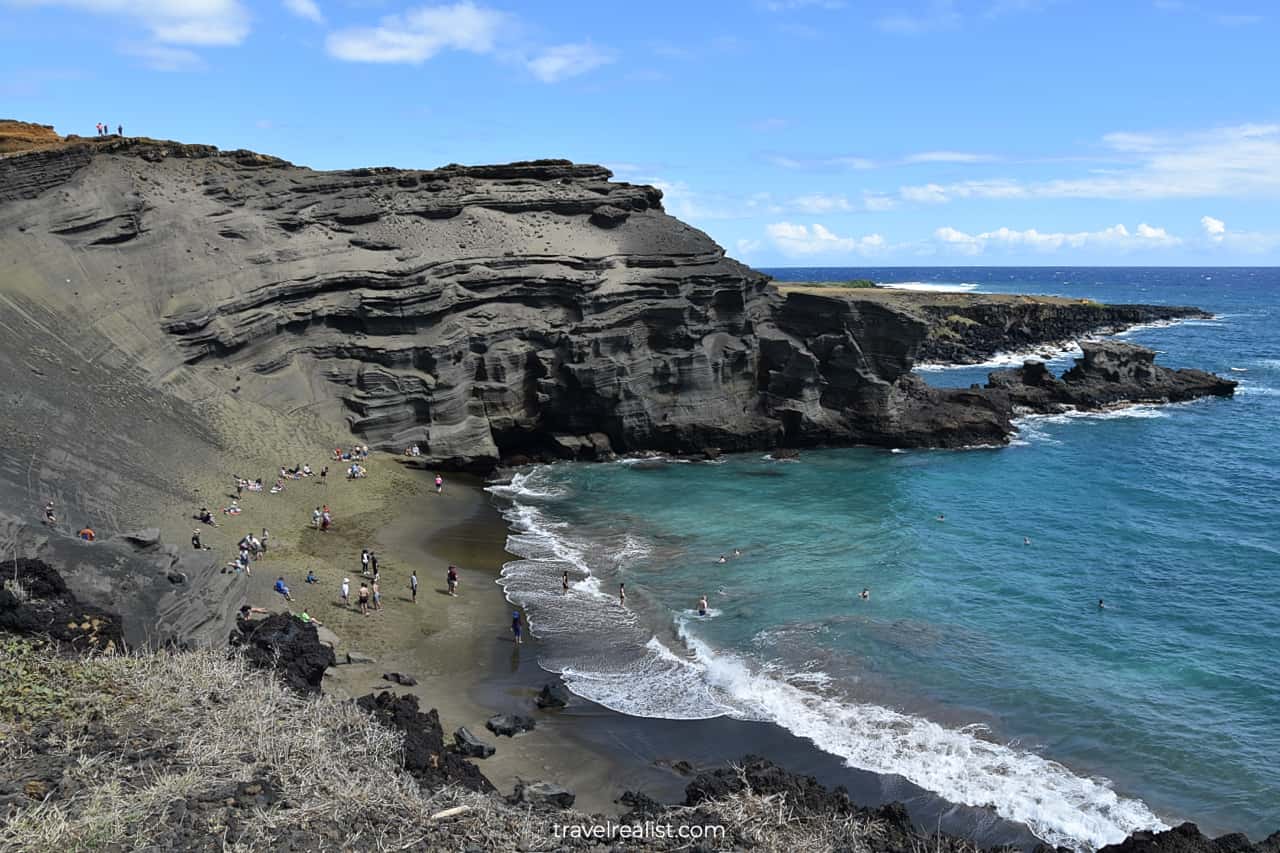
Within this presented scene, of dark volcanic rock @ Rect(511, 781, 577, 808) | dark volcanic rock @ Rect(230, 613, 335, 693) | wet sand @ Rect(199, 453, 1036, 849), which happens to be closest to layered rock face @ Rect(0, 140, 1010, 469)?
wet sand @ Rect(199, 453, 1036, 849)

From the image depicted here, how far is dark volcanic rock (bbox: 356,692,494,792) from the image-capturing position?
17.6 metres

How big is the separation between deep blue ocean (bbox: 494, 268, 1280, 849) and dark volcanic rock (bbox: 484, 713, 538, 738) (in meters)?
2.54

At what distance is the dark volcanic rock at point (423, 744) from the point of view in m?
17.6

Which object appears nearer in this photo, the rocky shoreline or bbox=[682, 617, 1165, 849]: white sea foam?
the rocky shoreline

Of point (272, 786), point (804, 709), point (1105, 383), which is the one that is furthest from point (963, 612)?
point (1105, 383)

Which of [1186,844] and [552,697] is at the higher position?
[1186,844]

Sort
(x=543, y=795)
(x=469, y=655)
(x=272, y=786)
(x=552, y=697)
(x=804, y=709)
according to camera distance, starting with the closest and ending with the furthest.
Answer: (x=272, y=786) → (x=543, y=795) → (x=552, y=697) → (x=804, y=709) → (x=469, y=655)

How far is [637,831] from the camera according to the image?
15.8 m

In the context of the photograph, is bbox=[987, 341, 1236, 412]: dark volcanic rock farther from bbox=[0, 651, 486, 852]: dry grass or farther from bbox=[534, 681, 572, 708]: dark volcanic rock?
bbox=[0, 651, 486, 852]: dry grass

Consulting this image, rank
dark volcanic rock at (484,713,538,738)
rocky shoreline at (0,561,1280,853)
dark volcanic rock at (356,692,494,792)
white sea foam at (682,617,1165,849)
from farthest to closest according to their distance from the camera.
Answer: dark volcanic rock at (484,713,538,738) → white sea foam at (682,617,1165,849) → dark volcanic rock at (356,692,494,792) → rocky shoreline at (0,561,1280,853)

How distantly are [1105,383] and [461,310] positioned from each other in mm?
49554

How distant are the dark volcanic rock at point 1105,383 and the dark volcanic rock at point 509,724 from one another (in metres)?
54.0

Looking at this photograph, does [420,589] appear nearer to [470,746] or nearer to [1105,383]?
[470,746]

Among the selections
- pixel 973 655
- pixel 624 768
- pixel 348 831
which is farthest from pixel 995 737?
pixel 348 831
